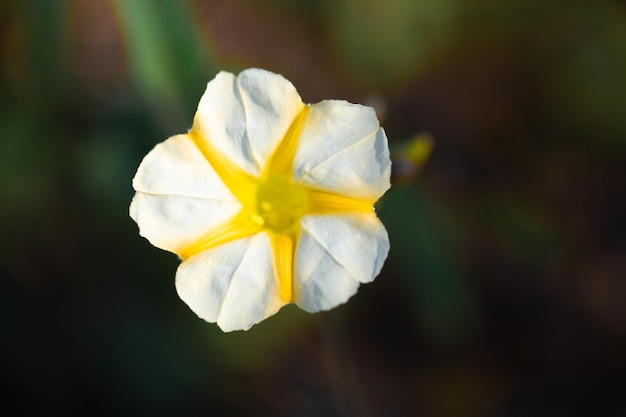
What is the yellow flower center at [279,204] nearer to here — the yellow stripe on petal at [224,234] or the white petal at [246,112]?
the yellow stripe on petal at [224,234]

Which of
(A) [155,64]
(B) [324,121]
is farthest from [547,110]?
(B) [324,121]

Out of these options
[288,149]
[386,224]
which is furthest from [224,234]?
[386,224]

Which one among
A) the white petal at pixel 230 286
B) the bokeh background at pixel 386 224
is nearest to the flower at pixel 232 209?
the white petal at pixel 230 286

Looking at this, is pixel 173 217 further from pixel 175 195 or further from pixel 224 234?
pixel 224 234

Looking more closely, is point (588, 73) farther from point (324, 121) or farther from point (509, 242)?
point (324, 121)

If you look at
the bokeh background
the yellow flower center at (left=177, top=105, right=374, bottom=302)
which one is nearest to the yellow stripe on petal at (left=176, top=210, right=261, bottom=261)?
the yellow flower center at (left=177, top=105, right=374, bottom=302)

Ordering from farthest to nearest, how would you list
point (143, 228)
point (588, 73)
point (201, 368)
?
1. point (588, 73)
2. point (201, 368)
3. point (143, 228)

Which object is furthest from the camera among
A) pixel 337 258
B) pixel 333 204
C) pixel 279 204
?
pixel 279 204
